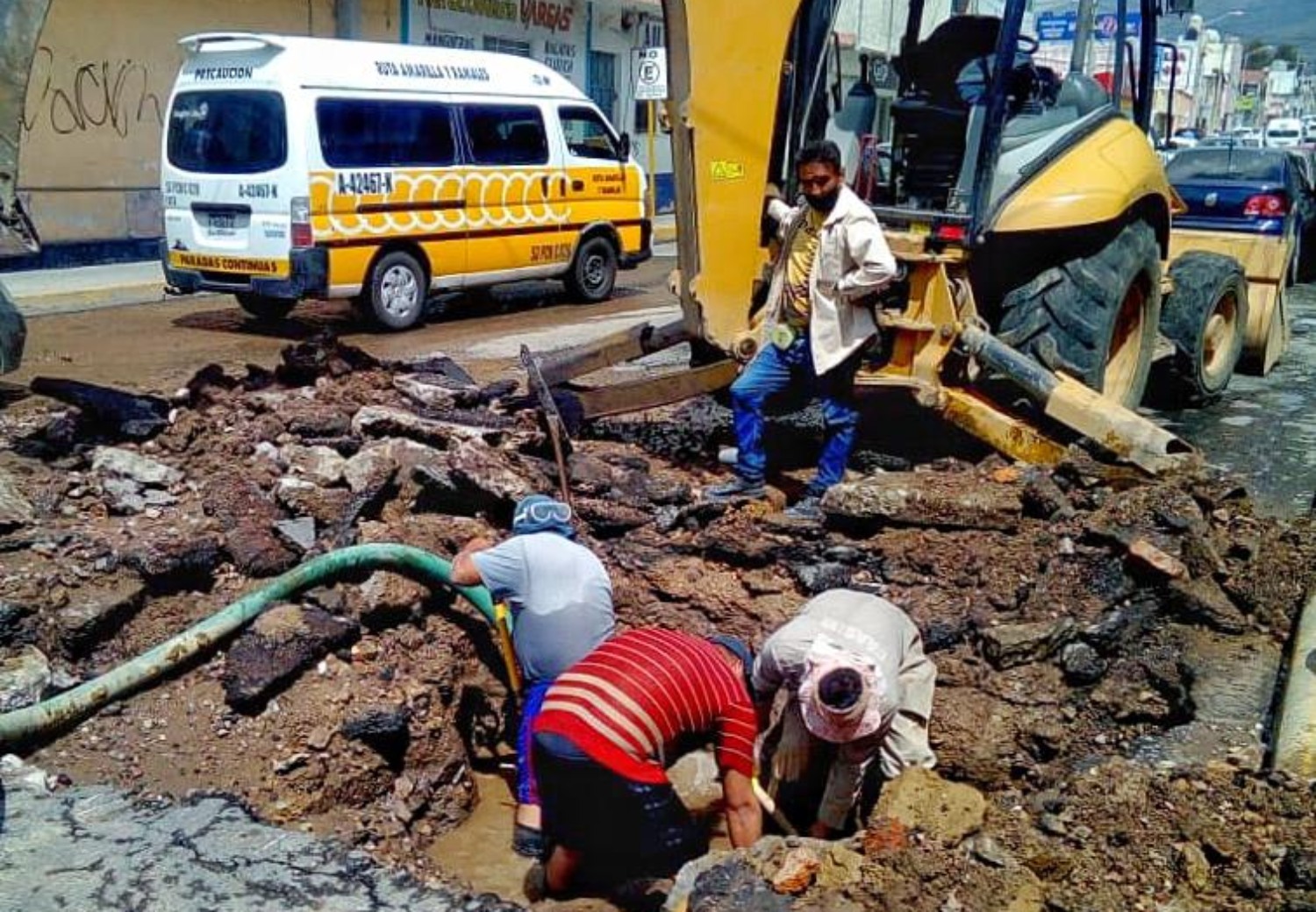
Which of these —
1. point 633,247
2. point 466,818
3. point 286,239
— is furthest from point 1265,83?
point 466,818

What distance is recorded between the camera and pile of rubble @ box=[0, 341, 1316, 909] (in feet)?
10.5

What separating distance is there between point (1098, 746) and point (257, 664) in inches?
109

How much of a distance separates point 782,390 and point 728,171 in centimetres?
113

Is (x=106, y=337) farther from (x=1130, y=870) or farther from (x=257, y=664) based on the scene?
(x=1130, y=870)

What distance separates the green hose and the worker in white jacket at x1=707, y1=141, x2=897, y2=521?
58.4 inches

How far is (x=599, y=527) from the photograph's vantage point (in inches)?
213

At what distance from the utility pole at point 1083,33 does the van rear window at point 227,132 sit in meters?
6.42

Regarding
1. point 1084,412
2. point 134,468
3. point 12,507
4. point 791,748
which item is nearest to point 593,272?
point 134,468

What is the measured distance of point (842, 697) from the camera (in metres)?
3.39

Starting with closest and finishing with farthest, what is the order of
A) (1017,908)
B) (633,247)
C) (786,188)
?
(1017,908), (786,188), (633,247)

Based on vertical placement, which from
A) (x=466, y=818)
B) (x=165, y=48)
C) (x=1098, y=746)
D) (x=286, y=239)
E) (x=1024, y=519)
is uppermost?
(x=165, y=48)

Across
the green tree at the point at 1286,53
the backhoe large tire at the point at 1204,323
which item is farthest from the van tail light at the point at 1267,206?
the green tree at the point at 1286,53

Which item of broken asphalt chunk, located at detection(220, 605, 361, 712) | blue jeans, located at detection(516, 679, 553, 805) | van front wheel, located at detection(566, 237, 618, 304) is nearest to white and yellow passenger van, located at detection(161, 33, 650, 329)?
van front wheel, located at detection(566, 237, 618, 304)

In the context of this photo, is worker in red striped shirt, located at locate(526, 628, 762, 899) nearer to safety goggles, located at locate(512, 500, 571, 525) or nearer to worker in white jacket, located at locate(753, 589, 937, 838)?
worker in white jacket, located at locate(753, 589, 937, 838)
